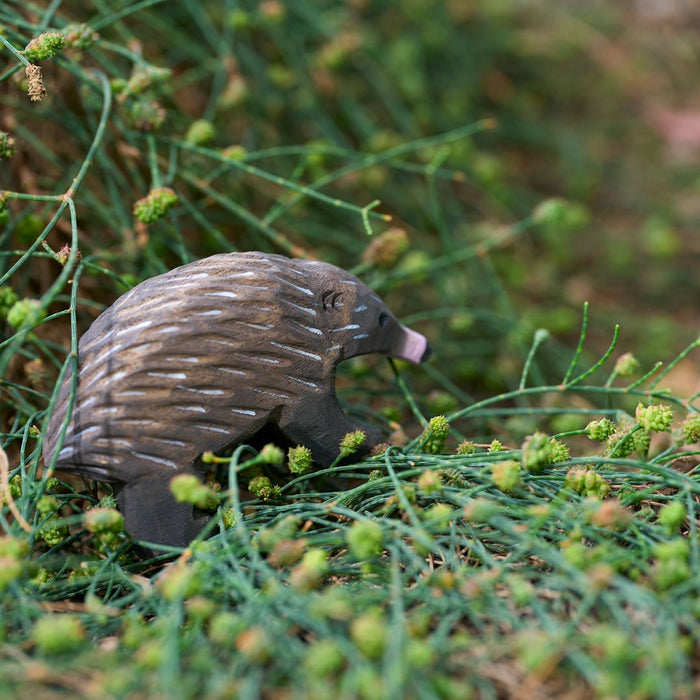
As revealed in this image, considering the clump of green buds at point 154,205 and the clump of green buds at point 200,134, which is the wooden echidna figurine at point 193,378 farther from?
the clump of green buds at point 200,134

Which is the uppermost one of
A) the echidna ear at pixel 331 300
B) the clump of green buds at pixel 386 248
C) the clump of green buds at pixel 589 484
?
the echidna ear at pixel 331 300

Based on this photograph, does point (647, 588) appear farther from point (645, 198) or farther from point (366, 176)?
point (645, 198)

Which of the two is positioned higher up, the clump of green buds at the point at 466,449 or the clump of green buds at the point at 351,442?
the clump of green buds at the point at 351,442

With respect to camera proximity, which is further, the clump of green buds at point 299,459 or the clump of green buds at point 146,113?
the clump of green buds at point 146,113

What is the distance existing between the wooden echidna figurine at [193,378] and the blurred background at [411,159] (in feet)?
0.71

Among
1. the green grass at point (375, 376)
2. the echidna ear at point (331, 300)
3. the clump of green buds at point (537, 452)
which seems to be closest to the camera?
the green grass at point (375, 376)

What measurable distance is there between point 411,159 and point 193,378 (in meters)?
1.14

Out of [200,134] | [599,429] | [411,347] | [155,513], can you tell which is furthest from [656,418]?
[200,134]

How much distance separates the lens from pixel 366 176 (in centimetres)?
165

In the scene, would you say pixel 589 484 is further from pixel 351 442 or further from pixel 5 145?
pixel 5 145

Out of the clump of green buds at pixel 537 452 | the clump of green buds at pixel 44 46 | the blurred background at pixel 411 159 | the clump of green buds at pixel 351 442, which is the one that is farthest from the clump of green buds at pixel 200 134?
the clump of green buds at pixel 537 452

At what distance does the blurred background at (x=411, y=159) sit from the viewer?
1.23 metres

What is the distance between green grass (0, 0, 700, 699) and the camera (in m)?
0.68

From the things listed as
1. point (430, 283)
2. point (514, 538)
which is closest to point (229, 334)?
point (514, 538)
